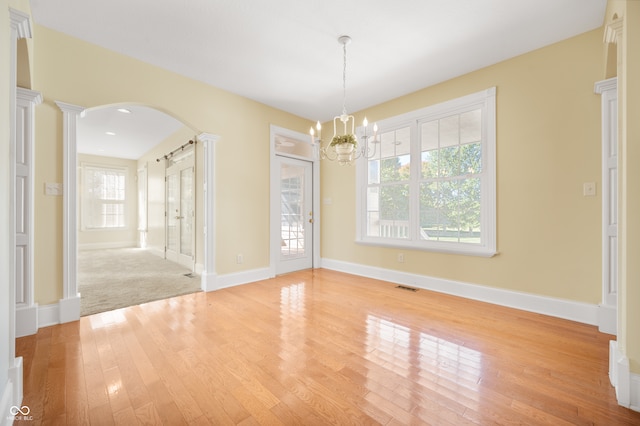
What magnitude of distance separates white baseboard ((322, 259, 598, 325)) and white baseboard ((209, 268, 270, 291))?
64.2 inches

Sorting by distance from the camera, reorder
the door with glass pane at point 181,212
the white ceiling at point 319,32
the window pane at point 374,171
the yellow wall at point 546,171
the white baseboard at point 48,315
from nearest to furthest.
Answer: the white ceiling at point 319,32
the white baseboard at point 48,315
the yellow wall at point 546,171
the window pane at point 374,171
the door with glass pane at point 181,212

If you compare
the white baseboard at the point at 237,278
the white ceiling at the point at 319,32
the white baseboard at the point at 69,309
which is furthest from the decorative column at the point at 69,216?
the white baseboard at the point at 237,278

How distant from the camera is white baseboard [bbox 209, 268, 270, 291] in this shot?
376 cm

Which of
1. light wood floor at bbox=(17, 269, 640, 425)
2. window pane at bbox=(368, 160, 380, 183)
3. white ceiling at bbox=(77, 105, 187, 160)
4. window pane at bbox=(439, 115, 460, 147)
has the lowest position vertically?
light wood floor at bbox=(17, 269, 640, 425)

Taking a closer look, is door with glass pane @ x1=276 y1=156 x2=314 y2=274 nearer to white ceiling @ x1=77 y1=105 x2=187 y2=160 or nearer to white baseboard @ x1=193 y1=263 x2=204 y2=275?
white baseboard @ x1=193 y1=263 x2=204 y2=275

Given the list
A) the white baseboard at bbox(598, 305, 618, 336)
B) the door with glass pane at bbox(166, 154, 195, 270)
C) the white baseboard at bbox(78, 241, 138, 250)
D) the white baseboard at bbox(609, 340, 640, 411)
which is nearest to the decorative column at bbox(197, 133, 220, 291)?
the door with glass pane at bbox(166, 154, 195, 270)

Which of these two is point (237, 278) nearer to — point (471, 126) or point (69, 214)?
point (69, 214)

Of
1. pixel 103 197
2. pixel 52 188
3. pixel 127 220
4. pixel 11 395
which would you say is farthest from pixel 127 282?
pixel 103 197

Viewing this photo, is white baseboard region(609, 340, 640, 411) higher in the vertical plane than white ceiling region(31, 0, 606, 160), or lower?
lower

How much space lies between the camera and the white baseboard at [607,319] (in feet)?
7.88

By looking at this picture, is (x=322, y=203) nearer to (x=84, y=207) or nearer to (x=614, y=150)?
(x=614, y=150)

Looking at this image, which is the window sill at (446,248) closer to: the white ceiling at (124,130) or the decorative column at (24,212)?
the decorative column at (24,212)

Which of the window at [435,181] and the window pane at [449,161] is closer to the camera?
the window at [435,181]

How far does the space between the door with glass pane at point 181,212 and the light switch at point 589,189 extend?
543 centimetres
